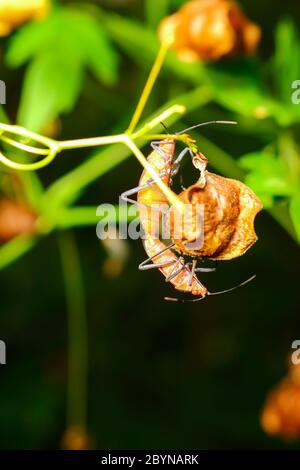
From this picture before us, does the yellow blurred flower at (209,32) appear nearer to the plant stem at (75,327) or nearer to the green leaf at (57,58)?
the green leaf at (57,58)

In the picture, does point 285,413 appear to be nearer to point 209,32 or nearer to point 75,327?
point 209,32

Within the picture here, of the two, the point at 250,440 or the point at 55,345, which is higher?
the point at 55,345

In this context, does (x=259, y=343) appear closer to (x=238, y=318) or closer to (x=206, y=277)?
(x=238, y=318)

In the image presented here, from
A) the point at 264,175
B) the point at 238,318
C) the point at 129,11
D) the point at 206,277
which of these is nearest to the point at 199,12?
the point at 264,175

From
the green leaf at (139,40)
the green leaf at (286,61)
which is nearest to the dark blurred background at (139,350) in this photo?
the green leaf at (139,40)

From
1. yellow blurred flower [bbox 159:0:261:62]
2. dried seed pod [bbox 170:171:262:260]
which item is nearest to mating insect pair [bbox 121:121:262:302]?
dried seed pod [bbox 170:171:262:260]

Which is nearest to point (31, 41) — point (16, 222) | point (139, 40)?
point (139, 40)
